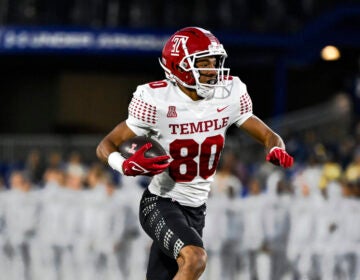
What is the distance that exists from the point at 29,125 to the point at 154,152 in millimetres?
15508

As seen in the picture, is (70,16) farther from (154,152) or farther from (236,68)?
(154,152)

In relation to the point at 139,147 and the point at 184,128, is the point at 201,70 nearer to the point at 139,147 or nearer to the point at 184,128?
the point at 184,128

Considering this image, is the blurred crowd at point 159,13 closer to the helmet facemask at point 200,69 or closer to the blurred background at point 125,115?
the blurred background at point 125,115

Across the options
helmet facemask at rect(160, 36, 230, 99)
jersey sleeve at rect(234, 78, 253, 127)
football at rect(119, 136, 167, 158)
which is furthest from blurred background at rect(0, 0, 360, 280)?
football at rect(119, 136, 167, 158)

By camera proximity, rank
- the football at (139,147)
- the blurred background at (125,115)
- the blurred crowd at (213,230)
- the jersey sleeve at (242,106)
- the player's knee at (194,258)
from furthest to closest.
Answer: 1. the blurred background at (125,115)
2. the blurred crowd at (213,230)
3. the jersey sleeve at (242,106)
4. the football at (139,147)
5. the player's knee at (194,258)

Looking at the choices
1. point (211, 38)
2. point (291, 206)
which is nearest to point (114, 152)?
point (211, 38)

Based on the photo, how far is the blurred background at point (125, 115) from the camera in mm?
10742

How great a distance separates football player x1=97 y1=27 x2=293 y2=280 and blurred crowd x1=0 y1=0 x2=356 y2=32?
11.5 m

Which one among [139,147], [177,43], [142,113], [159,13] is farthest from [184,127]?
[159,13]

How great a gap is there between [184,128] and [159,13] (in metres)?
12.3

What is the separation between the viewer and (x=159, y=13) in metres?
18.0

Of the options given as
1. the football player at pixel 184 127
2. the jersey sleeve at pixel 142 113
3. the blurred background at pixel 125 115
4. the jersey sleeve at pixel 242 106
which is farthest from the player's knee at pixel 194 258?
the blurred background at pixel 125 115

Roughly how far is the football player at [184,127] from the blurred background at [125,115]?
4773 millimetres

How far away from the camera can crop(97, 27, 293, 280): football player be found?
5.79m
